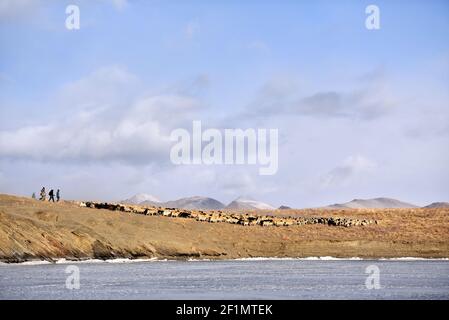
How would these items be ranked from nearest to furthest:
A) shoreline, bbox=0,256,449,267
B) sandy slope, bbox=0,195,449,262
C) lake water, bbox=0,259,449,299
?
lake water, bbox=0,259,449,299 < shoreline, bbox=0,256,449,267 < sandy slope, bbox=0,195,449,262

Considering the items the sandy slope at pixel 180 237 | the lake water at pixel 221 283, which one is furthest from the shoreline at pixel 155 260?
the lake water at pixel 221 283

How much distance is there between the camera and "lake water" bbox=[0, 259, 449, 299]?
1435 inches

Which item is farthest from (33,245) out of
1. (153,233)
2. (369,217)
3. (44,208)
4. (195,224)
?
(369,217)

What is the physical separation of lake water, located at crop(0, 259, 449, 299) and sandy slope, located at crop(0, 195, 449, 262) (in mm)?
7779

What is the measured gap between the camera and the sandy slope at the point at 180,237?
217 feet

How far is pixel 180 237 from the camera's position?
264ft

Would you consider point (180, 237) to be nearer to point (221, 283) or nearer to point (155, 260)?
point (155, 260)

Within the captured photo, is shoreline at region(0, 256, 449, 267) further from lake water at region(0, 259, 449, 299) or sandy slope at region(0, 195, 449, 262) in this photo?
lake water at region(0, 259, 449, 299)

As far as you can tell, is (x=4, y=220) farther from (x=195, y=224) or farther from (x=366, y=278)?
(x=366, y=278)

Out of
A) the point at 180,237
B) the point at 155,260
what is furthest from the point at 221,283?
the point at 180,237

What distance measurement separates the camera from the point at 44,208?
2995 inches

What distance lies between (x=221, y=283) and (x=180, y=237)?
37500mm

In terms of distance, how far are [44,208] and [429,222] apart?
4872cm

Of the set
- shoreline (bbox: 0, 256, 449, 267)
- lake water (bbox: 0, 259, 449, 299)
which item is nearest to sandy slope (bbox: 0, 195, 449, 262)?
shoreline (bbox: 0, 256, 449, 267)
